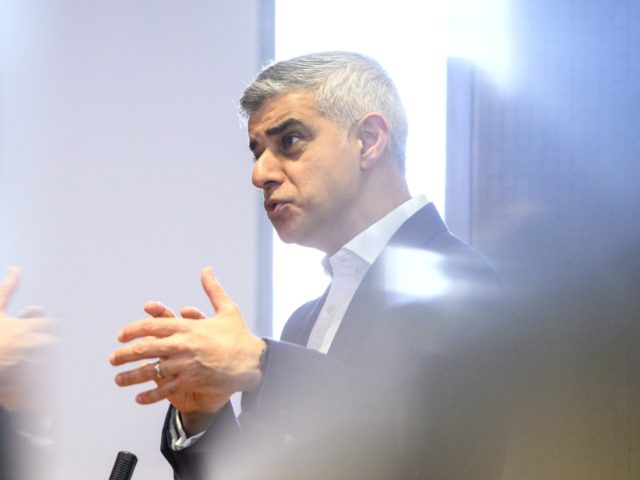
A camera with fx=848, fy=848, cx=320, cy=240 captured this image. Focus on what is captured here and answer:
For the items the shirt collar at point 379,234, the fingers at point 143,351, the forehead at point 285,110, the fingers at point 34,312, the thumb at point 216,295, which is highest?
the forehead at point 285,110

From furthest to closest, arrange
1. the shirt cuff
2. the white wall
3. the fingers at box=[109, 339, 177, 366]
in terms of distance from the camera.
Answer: the white wall → the shirt cuff → the fingers at box=[109, 339, 177, 366]

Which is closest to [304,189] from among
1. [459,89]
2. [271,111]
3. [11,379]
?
[271,111]

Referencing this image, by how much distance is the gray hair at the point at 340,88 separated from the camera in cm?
71

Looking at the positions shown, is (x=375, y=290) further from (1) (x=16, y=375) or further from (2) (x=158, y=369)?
(1) (x=16, y=375)

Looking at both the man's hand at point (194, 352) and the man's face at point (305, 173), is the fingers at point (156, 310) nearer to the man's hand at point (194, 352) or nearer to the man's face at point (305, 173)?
the man's hand at point (194, 352)

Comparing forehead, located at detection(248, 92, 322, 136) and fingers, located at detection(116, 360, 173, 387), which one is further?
forehead, located at detection(248, 92, 322, 136)

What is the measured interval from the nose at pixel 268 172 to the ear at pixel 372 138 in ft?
0.23

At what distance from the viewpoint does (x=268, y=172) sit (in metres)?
0.70

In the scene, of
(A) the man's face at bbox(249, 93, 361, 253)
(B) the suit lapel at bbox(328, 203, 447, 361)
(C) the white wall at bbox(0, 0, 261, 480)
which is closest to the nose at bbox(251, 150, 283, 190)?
(A) the man's face at bbox(249, 93, 361, 253)

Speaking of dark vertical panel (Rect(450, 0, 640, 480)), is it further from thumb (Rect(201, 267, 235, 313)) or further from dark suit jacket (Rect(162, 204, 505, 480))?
thumb (Rect(201, 267, 235, 313))

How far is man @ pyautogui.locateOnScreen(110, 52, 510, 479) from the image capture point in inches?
22.8

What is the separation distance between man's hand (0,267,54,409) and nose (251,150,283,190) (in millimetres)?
203

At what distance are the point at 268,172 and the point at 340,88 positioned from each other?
0.09m

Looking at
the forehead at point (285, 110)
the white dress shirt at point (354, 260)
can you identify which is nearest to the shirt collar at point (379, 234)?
the white dress shirt at point (354, 260)
